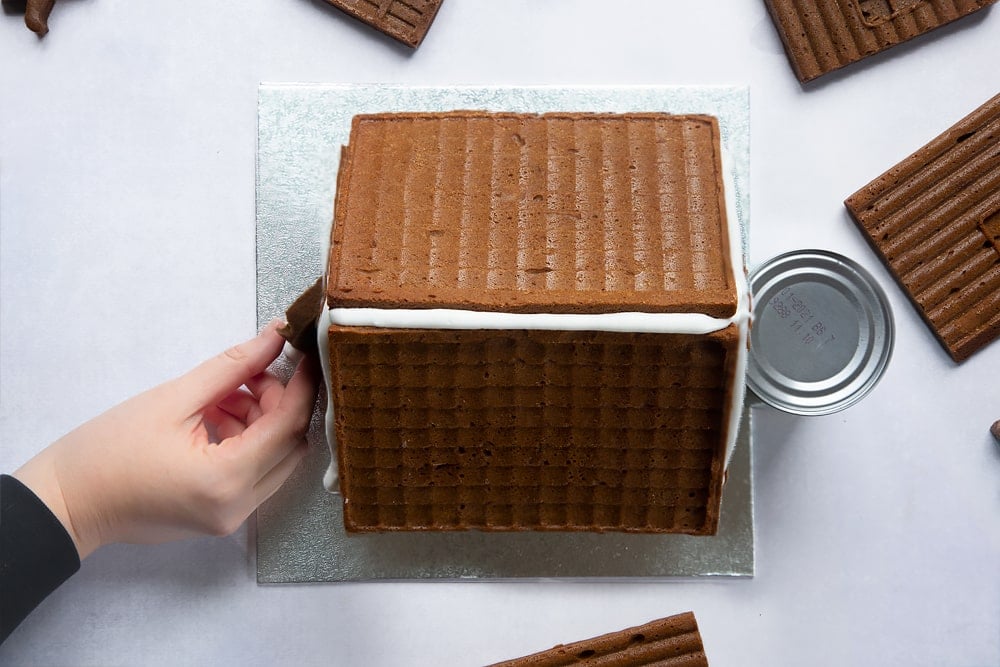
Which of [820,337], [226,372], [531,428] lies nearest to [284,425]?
[226,372]

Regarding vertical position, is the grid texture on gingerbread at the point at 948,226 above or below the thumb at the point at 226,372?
above

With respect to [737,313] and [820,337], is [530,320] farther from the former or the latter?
[820,337]

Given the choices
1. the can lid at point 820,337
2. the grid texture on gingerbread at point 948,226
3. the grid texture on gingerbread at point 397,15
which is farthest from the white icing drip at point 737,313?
the grid texture on gingerbread at point 397,15

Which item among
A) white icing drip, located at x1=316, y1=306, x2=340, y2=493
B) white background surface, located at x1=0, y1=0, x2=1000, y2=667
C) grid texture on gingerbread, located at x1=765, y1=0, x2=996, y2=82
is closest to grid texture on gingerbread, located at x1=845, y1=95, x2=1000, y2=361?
white background surface, located at x1=0, y1=0, x2=1000, y2=667

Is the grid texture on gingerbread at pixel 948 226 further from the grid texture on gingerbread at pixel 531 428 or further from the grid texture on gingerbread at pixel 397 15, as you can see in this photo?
the grid texture on gingerbread at pixel 397 15

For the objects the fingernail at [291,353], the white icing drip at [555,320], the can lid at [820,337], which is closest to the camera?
the white icing drip at [555,320]

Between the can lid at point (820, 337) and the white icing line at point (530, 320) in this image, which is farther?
the can lid at point (820, 337)

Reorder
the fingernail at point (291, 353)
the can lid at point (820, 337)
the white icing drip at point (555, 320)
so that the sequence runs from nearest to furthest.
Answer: the white icing drip at point (555, 320)
the can lid at point (820, 337)
the fingernail at point (291, 353)
